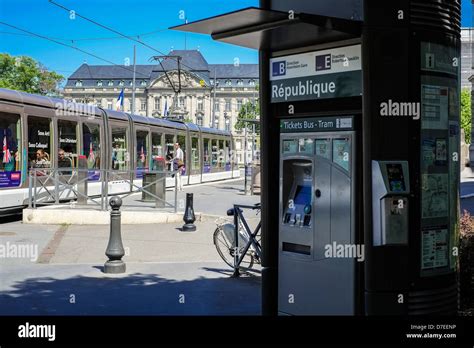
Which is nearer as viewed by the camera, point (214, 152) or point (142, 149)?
point (142, 149)

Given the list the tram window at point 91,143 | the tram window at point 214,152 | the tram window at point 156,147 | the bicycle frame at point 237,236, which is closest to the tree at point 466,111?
the tram window at point 214,152

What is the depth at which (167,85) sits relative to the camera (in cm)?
4072

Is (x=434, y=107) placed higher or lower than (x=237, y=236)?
higher

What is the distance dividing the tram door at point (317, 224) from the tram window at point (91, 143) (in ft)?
47.1

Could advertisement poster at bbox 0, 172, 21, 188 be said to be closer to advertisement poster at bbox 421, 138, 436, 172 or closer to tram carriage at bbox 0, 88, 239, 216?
tram carriage at bbox 0, 88, 239, 216

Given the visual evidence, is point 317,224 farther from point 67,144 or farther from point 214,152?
point 214,152

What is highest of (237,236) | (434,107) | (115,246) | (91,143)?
(91,143)

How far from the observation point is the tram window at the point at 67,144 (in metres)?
17.3

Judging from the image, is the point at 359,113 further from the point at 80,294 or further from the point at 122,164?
the point at 122,164

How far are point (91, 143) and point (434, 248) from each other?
16.0 metres

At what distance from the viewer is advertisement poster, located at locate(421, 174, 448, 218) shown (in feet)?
15.9

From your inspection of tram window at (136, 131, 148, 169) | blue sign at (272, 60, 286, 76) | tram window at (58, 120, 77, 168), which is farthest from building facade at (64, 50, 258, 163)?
blue sign at (272, 60, 286, 76)

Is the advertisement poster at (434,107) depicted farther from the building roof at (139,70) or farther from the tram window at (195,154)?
the building roof at (139,70)

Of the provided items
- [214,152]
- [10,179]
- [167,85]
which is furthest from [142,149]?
[167,85]
